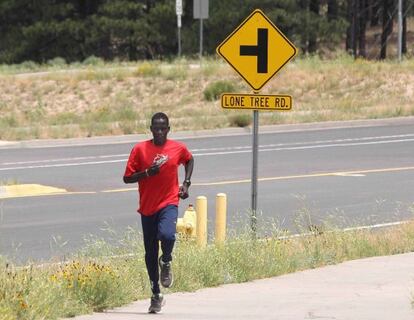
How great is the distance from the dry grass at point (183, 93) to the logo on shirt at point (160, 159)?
23.7 meters

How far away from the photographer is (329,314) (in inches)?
361

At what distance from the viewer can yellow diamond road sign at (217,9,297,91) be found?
487 inches

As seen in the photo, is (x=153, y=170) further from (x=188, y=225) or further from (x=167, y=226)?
(x=188, y=225)

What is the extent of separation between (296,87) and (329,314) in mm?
32131

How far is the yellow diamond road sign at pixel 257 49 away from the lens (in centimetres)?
1237

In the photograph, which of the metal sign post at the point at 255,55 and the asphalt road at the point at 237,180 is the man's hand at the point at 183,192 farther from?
the asphalt road at the point at 237,180

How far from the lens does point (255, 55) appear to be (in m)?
12.5

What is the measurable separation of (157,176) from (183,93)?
31951mm

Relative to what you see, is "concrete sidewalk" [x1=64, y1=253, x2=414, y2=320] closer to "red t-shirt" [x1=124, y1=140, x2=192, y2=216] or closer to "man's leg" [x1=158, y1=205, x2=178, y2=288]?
"man's leg" [x1=158, y1=205, x2=178, y2=288]

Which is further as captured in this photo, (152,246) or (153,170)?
(152,246)

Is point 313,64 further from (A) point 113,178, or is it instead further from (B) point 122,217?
(B) point 122,217

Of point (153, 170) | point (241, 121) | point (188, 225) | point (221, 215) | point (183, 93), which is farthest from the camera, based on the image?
point (183, 93)

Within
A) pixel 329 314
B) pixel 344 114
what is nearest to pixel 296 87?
pixel 344 114

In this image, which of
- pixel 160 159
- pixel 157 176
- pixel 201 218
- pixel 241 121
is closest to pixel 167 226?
pixel 157 176
